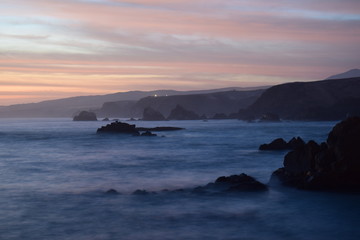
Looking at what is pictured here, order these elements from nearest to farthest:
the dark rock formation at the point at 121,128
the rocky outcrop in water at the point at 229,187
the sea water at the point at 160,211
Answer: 1. the sea water at the point at 160,211
2. the rocky outcrop in water at the point at 229,187
3. the dark rock formation at the point at 121,128

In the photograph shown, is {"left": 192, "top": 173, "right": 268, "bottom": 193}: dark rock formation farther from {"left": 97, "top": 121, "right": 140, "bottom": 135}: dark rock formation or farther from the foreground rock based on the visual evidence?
{"left": 97, "top": 121, "right": 140, "bottom": 135}: dark rock formation

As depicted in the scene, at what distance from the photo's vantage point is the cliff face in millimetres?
162887

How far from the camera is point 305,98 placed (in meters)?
171

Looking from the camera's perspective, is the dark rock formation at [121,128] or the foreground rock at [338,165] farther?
the dark rock formation at [121,128]

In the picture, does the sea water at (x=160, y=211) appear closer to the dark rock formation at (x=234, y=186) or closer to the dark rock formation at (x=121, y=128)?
the dark rock formation at (x=234, y=186)

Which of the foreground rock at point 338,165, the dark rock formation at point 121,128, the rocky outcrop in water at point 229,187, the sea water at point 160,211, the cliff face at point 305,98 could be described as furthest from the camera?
the cliff face at point 305,98

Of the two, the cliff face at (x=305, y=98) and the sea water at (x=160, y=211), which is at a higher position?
the cliff face at (x=305, y=98)

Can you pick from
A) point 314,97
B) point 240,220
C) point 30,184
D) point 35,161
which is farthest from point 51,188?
point 314,97

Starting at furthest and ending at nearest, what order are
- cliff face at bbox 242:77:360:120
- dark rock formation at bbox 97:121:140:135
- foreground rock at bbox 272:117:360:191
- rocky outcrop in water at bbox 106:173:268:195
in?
cliff face at bbox 242:77:360:120, dark rock formation at bbox 97:121:140:135, rocky outcrop in water at bbox 106:173:268:195, foreground rock at bbox 272:117:360:191

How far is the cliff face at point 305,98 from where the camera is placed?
162887 mm

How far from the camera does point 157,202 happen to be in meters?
18.4

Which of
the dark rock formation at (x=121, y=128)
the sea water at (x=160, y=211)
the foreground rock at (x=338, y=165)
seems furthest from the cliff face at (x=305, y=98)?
the sea water at (x=160, y=211)

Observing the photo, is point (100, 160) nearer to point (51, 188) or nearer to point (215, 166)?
point (215, 166)

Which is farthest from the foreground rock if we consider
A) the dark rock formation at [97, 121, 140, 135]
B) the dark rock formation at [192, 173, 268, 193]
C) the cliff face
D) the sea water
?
the cliff face
